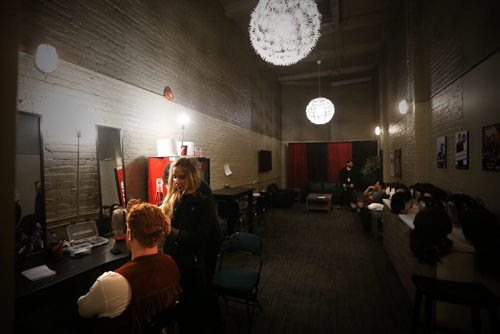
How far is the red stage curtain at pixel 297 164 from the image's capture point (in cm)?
1044

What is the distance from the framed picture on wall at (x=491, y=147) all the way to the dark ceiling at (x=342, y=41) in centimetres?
403

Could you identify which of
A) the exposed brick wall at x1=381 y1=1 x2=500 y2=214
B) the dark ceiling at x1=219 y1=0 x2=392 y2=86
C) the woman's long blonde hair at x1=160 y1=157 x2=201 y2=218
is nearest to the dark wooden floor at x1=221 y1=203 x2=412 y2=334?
the woman's long blonde hair at x1=160 y1=157 x2=201 y2=218

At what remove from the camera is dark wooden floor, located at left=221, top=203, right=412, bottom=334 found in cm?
238

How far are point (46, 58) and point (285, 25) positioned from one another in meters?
2.30

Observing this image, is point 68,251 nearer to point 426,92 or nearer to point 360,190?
point 426,92

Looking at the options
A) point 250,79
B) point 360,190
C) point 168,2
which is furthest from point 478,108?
point 360,190

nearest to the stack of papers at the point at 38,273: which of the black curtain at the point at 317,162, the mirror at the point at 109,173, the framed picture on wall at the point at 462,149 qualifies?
the mirror at the point at 109,173

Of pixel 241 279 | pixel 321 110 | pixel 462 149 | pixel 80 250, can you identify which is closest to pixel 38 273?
pixel 80 250

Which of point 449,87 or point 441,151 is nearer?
point 449,87

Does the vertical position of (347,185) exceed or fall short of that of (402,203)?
it falls short

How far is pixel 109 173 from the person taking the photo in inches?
106

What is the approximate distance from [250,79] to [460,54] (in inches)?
206

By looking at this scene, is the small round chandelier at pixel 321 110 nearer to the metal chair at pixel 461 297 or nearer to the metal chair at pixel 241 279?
the metal chair at pixel 241 279

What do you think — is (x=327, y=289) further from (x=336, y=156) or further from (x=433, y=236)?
(x=336, y=156)
